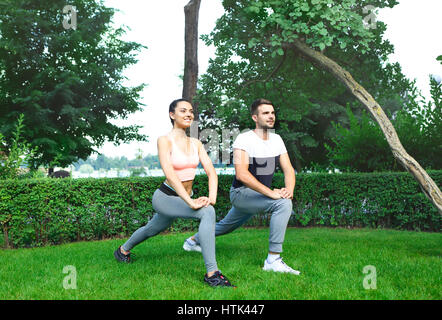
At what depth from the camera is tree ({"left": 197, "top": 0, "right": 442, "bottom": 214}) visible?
21.8 feet

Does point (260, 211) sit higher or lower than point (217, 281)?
higher

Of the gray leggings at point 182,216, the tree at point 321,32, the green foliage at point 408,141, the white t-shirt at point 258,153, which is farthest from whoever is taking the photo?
the green foliage at point 408,141

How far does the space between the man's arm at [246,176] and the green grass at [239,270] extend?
37.6 inches

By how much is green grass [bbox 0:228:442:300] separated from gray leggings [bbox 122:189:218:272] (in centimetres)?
33

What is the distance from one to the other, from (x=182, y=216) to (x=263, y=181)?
47.6 inches

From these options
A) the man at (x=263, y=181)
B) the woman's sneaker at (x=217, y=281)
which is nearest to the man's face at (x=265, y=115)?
the man at (x=263, y=181)

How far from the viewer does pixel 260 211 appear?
5.11 m

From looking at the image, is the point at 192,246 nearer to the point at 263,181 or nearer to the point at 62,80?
the point at 263,181

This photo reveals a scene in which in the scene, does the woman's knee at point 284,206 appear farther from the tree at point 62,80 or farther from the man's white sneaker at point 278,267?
the tree at point 62,80

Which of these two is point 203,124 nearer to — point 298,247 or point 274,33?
point 274,33

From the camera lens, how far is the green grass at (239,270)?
394 cm

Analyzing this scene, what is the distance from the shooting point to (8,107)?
2117 cm

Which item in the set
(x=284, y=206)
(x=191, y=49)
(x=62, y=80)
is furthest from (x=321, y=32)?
(x=62, y=80)

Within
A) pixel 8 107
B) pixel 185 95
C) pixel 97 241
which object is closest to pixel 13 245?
pixel 97 241
